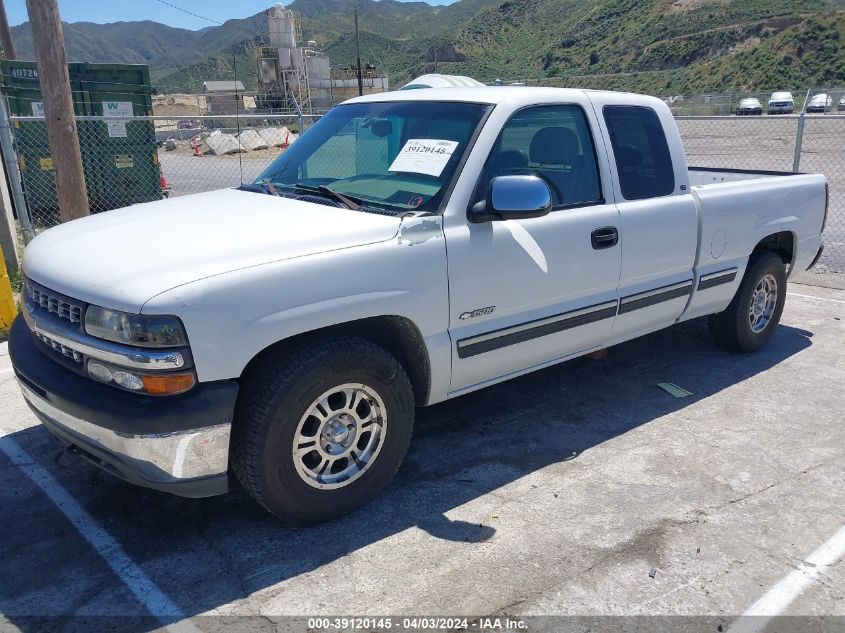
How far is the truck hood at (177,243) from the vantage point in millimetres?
2906

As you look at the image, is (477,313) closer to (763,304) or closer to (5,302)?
(763,304)

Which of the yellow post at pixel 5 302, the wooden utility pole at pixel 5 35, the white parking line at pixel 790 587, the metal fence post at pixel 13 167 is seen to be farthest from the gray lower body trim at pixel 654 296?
the wooden utility pole at pixel 5 35

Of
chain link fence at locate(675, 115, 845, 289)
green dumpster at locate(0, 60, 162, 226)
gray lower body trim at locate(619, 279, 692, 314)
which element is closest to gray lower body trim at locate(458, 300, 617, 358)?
gray lower body trim at locate(619, 279, 692, 314)

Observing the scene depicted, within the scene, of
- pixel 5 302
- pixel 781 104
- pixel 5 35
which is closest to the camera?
pixel 5 302

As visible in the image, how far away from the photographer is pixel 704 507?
361 centimetres

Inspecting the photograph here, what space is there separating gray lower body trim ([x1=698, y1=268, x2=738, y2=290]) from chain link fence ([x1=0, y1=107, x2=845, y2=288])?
99.8 inches

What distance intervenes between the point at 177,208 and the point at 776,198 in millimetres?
4232

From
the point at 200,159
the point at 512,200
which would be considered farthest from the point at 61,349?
the point at 200,159

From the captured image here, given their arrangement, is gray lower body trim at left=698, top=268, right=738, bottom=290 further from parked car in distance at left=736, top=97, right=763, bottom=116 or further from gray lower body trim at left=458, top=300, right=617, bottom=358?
parked car in distance at left=736, top=97, right=763, bottom=116

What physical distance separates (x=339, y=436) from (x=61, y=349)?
1282 millimetres

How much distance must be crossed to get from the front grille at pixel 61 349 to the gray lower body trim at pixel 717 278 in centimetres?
385

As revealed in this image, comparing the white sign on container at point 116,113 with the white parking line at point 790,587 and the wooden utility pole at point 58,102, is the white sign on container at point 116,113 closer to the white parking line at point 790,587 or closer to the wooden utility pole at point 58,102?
the wooden utility pole at point 58,102

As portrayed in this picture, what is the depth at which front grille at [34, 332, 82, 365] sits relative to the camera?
3.09 m

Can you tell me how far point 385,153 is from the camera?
4047 mm
